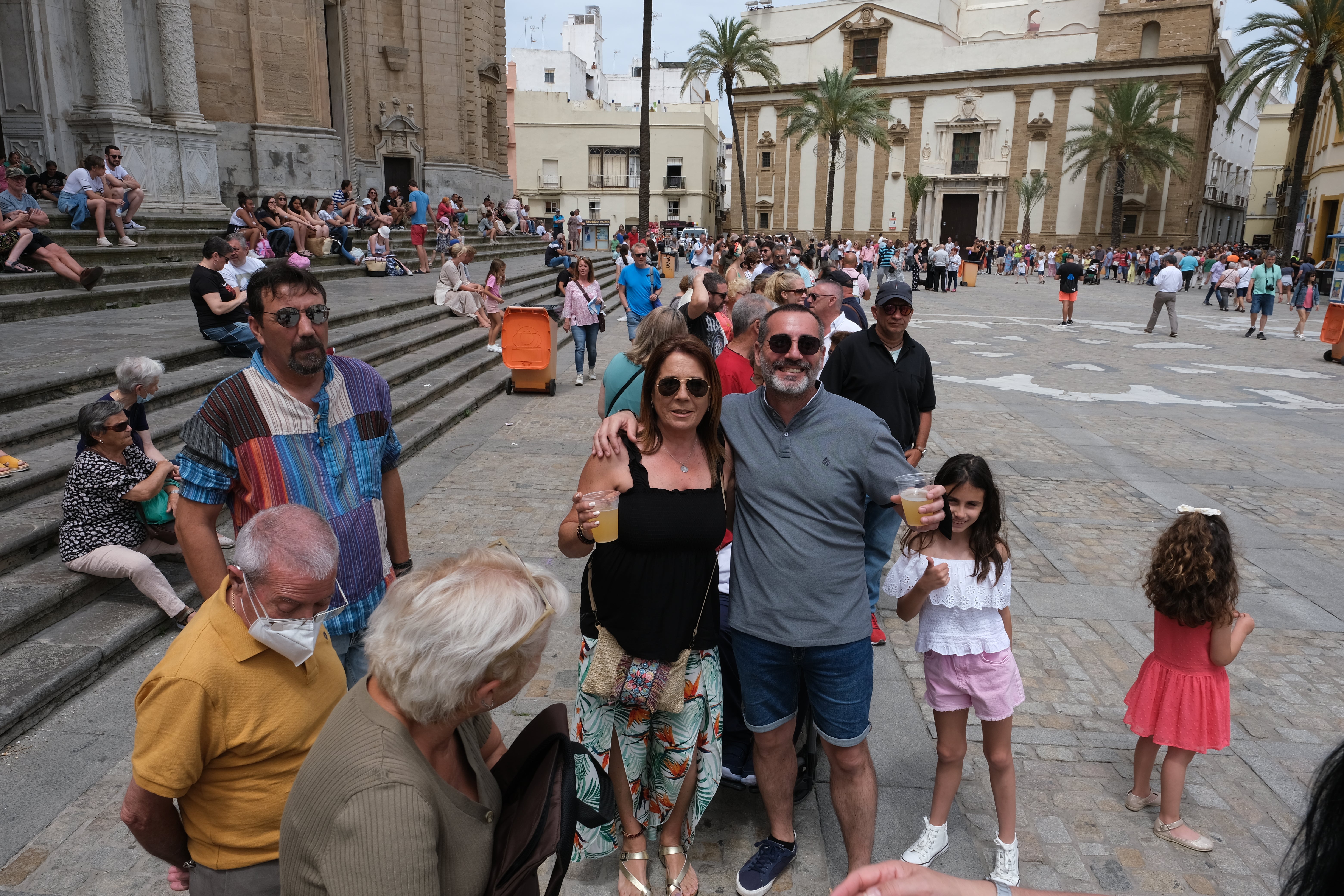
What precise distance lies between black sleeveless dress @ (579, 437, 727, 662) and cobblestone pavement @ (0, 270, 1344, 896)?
1040 mm

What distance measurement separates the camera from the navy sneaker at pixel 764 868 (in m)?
3.03

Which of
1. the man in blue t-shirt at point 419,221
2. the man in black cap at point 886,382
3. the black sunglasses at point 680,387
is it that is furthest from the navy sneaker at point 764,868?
the man in blue t-shirt at point 419,221

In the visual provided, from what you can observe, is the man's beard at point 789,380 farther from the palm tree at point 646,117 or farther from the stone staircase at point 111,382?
the palm tree at point 646,117

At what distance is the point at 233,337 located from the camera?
8.71m

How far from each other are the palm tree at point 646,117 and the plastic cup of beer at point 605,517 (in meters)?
25.2

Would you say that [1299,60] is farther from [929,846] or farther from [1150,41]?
[929,846]

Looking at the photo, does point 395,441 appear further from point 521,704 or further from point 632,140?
point 632,140

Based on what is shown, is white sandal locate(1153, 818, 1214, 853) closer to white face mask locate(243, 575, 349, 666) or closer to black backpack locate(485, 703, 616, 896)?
black backpack locate(485, 703, 616, 896)

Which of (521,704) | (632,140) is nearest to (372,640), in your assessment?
(521,704)

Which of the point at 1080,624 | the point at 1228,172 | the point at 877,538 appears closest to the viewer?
the point at 877,538

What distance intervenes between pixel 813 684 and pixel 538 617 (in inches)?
58.5

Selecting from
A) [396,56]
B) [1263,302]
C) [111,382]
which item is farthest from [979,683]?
[396,56]

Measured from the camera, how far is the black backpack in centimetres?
175

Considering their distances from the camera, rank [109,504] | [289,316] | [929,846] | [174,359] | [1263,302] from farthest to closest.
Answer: [1263,302], [174,359], [109,504], [929,846], [289,316]
